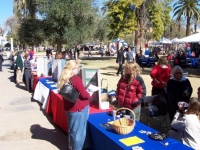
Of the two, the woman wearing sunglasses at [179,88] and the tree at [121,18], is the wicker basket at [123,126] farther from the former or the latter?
the tree at [121,18]

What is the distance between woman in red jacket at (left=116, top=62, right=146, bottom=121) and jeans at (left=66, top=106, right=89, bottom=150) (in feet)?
2.33

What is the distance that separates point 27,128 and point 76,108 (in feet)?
8.59

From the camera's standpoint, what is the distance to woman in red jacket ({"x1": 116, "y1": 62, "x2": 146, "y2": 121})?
12.7 feet

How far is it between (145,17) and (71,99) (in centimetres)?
2451

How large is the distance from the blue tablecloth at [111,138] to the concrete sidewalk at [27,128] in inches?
44.7

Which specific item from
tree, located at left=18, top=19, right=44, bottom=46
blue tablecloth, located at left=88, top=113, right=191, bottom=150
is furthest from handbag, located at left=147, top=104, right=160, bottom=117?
tree, located at left=18, top=19, right=44, bottom=46

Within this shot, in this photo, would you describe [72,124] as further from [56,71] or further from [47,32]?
[47,32]

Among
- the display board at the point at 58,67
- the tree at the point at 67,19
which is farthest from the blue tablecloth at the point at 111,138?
the tree at the point at 67,19

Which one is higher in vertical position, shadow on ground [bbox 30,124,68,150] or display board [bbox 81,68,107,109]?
display board [bbox 81,68,107,109]

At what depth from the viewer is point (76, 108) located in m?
3.60

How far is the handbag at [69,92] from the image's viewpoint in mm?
3441

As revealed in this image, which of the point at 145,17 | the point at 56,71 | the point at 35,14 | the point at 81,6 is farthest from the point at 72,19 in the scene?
the point at 145,17

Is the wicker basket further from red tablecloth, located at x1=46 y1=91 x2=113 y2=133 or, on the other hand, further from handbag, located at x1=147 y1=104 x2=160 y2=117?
handbag, located at x1=147 y1=104 x2=160 y2=117

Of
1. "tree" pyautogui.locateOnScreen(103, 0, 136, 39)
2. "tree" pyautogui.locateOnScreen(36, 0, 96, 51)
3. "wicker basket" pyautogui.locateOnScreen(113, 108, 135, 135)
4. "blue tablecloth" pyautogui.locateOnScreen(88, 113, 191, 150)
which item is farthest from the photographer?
"tree" pyautogui.locateOnScreen(103, 0, 136, 39)
